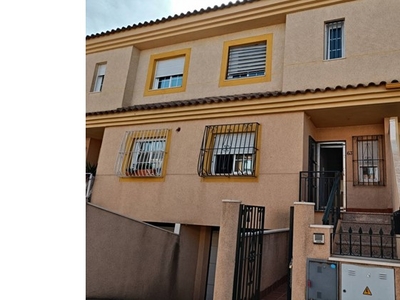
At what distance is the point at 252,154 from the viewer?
9.19 meters

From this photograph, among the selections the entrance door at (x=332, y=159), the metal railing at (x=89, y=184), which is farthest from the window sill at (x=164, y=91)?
the entrance door at (x=332, y=159)

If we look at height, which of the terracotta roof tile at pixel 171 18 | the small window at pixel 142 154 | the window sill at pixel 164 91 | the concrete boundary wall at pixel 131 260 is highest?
the terracotta roof tile at pixel 171 18

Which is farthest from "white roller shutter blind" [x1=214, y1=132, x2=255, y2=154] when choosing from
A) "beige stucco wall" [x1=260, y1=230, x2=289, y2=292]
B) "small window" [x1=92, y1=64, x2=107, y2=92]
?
"small window" [x1=92, y1=64, x2=107, y2=92]

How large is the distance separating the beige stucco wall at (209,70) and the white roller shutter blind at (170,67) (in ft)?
1.44

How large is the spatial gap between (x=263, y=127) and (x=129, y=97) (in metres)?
6.47

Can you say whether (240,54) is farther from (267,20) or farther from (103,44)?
(103,44)

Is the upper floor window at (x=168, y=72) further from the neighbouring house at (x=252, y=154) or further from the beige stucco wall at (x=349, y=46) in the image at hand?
the beige stucco wall at (x=349, y=46)

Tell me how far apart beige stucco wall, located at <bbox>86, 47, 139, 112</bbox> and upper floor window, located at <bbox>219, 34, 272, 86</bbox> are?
411cm

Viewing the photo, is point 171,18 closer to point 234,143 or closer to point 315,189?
point 234,143

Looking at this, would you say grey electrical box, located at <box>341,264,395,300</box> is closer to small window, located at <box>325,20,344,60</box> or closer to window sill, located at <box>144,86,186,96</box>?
small window, located at <box>325,20,344,60</box>

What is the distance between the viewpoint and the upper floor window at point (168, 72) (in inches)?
495

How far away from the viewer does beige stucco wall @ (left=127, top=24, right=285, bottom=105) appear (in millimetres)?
10836

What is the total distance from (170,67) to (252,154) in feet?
19.5
